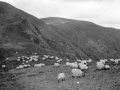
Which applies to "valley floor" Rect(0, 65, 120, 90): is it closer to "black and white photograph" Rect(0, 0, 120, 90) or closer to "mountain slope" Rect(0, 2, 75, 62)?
"black and white photograph" Rect(0, 0, 120, 90)

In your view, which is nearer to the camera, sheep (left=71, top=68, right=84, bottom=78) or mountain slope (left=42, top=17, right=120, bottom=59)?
sheep (left=71, top=68, right=84, bottom=78)

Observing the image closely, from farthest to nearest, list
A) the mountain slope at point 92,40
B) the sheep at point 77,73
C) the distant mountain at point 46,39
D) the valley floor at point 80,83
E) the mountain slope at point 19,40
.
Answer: the mountain slope at point 92,40
the distant mountain at point 46,39
the mountain slope at point 19,40
the sheep at point 77,73
the valley floor at point 80,83

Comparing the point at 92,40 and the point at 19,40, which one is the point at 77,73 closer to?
the point at 19,40

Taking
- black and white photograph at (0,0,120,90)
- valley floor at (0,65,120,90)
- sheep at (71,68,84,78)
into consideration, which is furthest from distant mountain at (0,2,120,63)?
sheep at (71,68,84,78)

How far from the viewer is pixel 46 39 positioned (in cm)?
5928

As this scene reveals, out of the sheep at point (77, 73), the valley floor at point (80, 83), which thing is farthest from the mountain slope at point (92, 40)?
the sheep at point (77, 73)

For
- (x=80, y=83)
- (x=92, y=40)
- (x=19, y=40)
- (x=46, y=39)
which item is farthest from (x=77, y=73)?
(x=92, y=40)

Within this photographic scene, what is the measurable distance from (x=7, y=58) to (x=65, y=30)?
74.2 metres

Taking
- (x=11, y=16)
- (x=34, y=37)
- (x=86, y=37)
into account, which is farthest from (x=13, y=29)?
(x=86, y=37)

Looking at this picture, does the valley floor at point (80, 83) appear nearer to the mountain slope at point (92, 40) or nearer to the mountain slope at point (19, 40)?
the mountain slope at point (19, 40)

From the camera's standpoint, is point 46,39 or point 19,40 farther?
point 46,39

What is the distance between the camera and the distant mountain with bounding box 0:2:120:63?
43825 mm

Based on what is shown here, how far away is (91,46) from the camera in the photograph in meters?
101

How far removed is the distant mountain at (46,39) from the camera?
4383 centimetres
